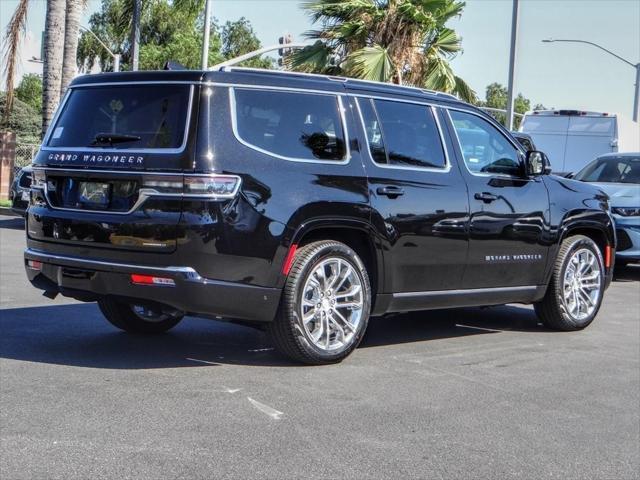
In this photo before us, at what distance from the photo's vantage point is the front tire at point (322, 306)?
6.46m

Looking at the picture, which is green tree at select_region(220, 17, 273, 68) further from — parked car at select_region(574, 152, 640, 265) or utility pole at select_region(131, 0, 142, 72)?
parked car at select_region(574, 152, 640, 265)

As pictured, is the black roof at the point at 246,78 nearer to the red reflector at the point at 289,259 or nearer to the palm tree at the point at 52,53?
the red reflector at the point at 289,259

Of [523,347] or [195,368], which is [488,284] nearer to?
[523,347]

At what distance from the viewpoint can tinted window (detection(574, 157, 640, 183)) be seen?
14.4 m

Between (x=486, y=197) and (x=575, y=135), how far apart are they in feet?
43.0

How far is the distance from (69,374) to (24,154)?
27962mm

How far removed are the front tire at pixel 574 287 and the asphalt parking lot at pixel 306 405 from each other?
0.22m

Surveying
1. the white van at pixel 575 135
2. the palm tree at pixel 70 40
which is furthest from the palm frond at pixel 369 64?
the palm tree at pixel 70 40

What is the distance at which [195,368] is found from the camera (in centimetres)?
655

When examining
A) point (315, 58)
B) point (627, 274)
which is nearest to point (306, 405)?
point (627, 274)

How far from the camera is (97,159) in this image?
252 inches

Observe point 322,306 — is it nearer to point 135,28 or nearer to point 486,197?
point 486,197

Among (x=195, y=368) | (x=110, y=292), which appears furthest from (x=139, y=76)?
(x=195, y=368)

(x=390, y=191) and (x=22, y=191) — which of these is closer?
(x=390, y=191)
